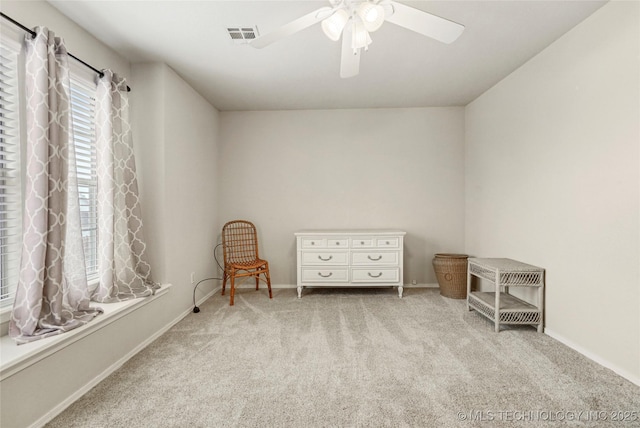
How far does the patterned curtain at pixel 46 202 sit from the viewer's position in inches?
61.9

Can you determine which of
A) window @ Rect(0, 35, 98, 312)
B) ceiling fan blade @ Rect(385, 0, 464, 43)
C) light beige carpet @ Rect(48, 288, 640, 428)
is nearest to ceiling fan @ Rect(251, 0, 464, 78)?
ceiling fan blade @ Rect(385, 0, 464, 43)

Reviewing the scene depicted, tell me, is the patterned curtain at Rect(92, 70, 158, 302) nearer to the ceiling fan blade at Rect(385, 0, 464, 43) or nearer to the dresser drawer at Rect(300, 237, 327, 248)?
the dresser drawer at Rect(300, 237, 327, 248)

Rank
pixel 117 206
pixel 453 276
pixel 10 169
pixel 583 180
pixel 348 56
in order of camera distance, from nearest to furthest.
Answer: pixel 10 169
pixel 348 56
pixel 583 180
pixel 117 206
pixel 453 276

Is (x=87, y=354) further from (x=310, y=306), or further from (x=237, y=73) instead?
(x=237, y=73)

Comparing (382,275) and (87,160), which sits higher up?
(87,160)

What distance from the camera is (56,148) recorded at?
5.60 ft

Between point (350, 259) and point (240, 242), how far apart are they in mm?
1512

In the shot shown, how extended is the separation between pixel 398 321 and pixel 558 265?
140 cm

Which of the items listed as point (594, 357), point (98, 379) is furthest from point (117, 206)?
point (594, 357)

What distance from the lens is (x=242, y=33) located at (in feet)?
7.08

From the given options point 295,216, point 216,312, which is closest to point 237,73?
point 295,216

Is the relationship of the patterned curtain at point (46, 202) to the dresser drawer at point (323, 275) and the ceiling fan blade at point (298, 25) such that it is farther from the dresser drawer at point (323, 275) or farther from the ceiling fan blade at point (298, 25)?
the dresser drawer at point (323, 275)

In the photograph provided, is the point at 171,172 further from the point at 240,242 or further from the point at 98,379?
the point at 98,379

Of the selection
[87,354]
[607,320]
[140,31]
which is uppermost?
[140,31]
